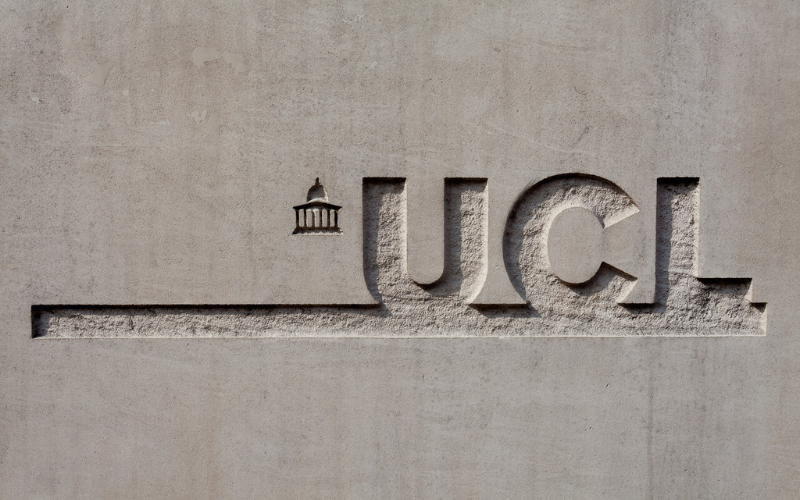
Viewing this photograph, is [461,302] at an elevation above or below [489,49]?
below

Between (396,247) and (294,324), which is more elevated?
A: (396,247)

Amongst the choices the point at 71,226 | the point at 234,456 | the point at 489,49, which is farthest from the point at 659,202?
the point at 71,226

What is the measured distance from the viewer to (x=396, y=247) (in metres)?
2.39

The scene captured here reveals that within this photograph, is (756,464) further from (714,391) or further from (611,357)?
(611,357)

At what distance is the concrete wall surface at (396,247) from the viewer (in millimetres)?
2307

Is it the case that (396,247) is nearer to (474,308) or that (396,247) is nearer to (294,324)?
(474,308)

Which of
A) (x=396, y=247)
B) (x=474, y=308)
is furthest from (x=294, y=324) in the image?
(x=474, y=308)

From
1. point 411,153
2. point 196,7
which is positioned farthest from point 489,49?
point 196,7

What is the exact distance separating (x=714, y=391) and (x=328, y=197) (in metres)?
2.06

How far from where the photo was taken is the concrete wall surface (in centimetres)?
231

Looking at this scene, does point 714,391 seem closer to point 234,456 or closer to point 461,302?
point 461,302

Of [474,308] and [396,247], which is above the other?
[396,247]

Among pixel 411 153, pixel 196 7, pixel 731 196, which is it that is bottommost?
pixel 731 196

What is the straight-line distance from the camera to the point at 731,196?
91.6 inches
